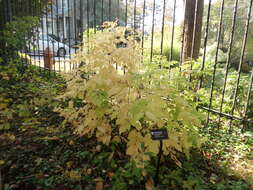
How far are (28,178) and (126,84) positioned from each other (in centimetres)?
108

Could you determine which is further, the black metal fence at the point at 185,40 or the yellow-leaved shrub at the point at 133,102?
the black metal fence at the point at 185,40

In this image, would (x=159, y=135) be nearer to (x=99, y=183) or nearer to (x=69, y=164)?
(x=99, y=183)

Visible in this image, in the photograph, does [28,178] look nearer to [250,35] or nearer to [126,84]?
[126,84]

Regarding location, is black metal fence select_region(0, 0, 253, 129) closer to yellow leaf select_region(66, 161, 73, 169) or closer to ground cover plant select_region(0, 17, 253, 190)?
ground cover plant select_region(0, 17, 253, 190)

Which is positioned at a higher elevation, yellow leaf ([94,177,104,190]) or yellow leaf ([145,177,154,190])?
yellow leaf ([145,177,154,190])

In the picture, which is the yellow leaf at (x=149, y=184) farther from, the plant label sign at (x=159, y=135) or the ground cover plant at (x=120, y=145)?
the plant label sign at (x=159, y=135)

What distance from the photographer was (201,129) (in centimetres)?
277

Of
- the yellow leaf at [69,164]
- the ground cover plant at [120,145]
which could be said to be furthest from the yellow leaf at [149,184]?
the yellow leaf at [69,164]

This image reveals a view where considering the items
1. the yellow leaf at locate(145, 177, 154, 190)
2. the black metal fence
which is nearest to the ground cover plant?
the yellow leaf at locate(145, 177, 154, 190)

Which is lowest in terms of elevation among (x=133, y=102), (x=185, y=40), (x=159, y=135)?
(x=159, y=135)

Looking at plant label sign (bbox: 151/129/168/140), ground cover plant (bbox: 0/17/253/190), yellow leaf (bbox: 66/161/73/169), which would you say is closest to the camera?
plant label sign (bbox: 151/129/168/140)

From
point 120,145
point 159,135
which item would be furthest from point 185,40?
point 159,135

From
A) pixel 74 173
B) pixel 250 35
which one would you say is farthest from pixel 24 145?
pixel 250 35

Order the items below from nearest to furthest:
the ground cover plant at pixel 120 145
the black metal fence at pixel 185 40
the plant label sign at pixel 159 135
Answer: the plant label sign at pixel 159 135
the ground cover plant at pixel 120 145
the black metal fence at pixel 185 40
